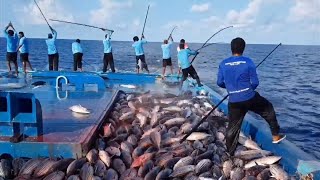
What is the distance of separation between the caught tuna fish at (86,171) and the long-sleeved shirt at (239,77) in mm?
2649

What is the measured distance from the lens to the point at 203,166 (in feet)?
18.8

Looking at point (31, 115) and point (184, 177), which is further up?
point (31, 115)

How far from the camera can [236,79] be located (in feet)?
19.3

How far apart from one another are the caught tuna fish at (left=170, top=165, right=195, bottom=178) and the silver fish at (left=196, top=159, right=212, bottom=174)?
4.4 inches

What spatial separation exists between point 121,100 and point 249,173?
5.12m

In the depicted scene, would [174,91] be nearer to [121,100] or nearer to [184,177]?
[121,100]

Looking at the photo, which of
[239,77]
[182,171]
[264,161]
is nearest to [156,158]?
[182,171]

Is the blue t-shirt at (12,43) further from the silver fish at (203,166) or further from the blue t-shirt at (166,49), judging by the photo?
the silver fish at (203,166)

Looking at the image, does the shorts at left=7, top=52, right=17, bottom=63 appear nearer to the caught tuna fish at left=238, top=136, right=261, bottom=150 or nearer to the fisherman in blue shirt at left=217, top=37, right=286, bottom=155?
the caught tuna fish at left=238, top=136, right=261, bottom=150

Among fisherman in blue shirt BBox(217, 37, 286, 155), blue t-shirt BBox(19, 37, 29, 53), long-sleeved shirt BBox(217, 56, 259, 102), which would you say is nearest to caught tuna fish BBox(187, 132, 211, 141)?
fisherman in blue shirt BBox(217, 37, 286, 155)

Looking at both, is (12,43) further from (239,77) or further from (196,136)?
(239,77)

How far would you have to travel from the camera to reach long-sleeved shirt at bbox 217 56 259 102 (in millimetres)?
5820

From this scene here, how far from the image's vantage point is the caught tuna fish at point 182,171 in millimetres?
5500

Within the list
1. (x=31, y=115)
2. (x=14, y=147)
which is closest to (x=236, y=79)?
(x=31, y=115)
